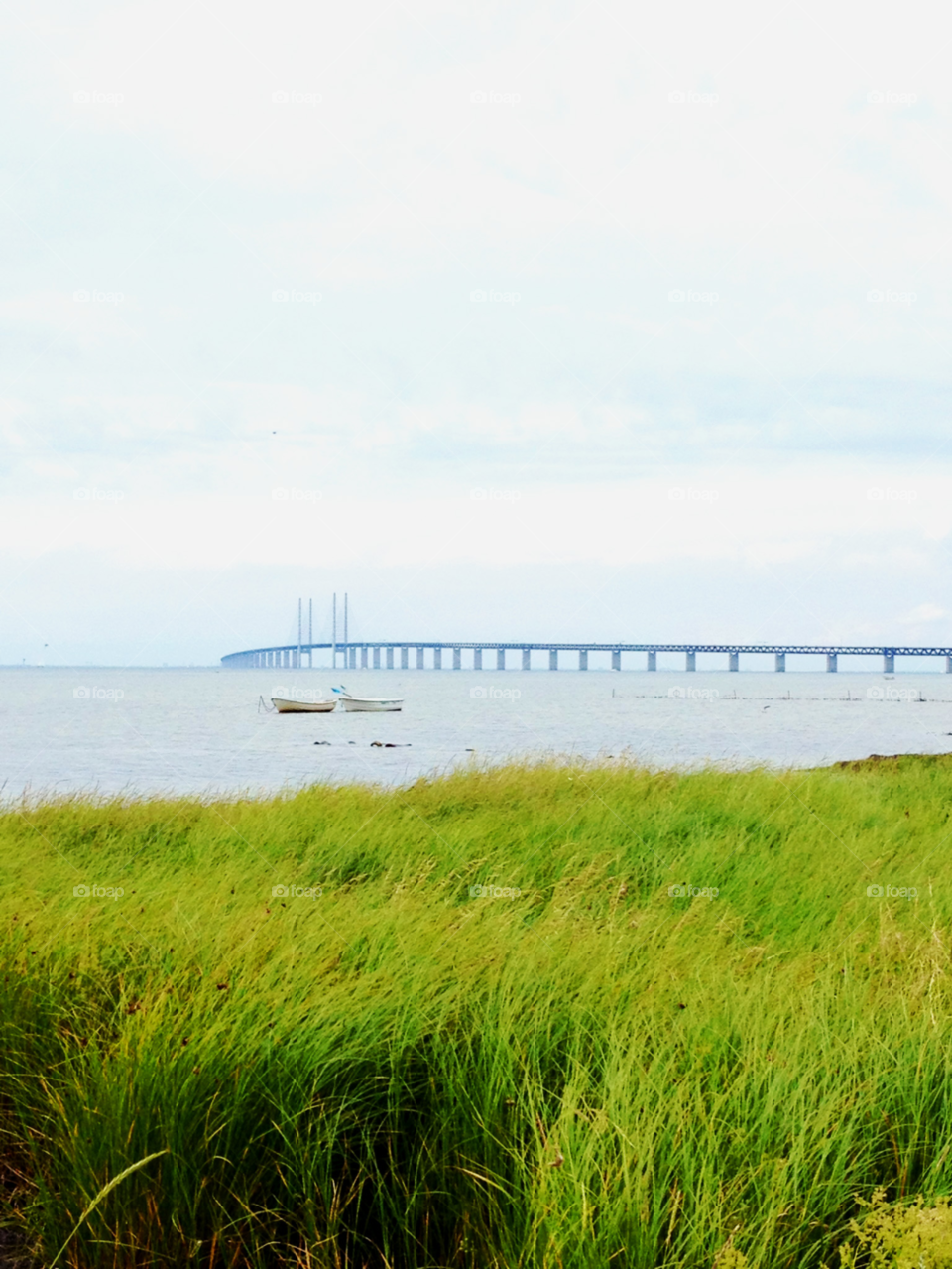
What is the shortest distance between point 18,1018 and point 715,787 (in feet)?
38.5

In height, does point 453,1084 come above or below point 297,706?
above

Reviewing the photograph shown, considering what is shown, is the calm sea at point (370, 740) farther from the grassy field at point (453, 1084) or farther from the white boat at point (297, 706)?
the grassy field at point (453, 1084)

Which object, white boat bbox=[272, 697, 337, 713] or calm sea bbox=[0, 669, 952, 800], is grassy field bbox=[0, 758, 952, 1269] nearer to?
calm sea bbox=[0, 669, 952, 800]

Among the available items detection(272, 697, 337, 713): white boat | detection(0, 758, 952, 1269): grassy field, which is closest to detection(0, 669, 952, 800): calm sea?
detection(272, 697, 337, 713): white boat

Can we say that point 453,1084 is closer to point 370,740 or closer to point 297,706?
point 370,740

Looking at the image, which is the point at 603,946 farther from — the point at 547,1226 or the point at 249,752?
the point at 249,752

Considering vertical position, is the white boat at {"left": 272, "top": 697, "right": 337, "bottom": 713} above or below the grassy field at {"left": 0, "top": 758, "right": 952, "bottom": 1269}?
below

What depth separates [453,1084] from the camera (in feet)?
13.9

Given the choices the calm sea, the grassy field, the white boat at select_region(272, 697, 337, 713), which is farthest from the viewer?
the white boat at select_region(272, 697, 337, 713)

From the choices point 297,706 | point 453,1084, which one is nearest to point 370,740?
point 297,706

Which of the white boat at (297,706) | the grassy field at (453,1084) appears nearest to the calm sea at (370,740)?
the white boat at (297,706)

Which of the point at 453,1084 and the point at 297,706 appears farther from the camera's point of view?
the point at 297,706

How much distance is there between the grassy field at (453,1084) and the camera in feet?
11.8

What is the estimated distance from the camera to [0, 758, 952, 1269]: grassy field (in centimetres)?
360
